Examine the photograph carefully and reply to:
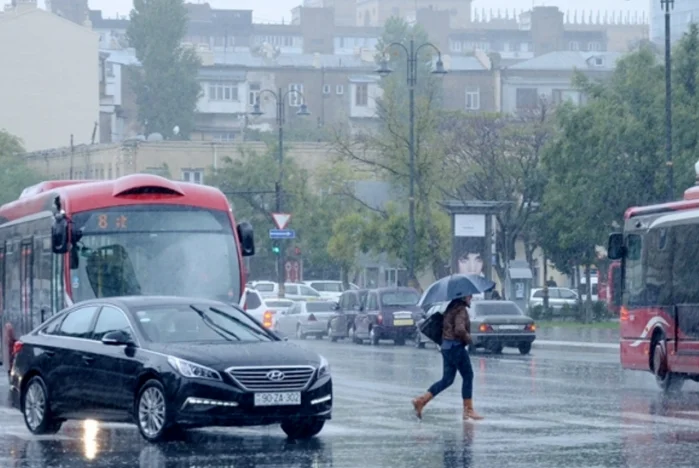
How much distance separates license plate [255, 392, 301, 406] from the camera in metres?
15.8

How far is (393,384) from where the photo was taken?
26609 millimetres

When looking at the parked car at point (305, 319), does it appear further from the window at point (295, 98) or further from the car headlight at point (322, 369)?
the window at point (295, 98)

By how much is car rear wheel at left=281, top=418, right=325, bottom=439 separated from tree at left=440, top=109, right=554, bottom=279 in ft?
158

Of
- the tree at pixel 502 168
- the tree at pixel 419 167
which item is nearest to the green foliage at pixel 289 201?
the tree at pixel 502 168

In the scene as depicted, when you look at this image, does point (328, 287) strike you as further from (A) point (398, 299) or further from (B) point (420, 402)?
(B) point (420, 402)

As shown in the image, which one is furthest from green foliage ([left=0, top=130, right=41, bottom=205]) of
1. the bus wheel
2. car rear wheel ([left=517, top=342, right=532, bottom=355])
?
the bus wheel

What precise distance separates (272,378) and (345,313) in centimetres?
3403

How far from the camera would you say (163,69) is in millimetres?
121000

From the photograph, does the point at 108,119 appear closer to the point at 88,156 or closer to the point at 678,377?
the point at 88,156

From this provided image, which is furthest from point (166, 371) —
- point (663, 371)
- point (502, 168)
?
point (502, 168)

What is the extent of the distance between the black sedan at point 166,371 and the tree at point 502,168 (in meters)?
47.7

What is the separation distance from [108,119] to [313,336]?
67.4 m

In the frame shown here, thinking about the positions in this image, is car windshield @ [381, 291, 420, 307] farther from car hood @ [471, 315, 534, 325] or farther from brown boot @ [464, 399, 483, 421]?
brown boot @ [464, 399, 483, 421]

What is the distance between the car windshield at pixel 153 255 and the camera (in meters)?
21.7
